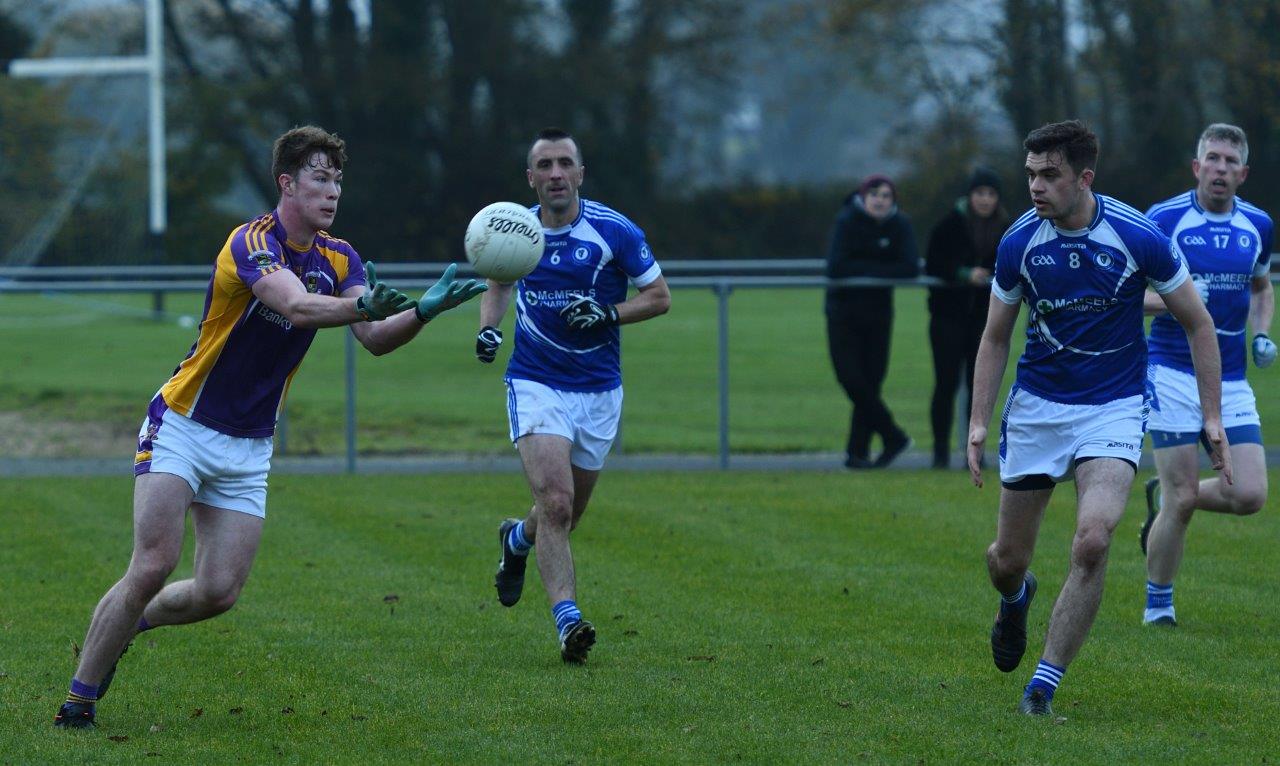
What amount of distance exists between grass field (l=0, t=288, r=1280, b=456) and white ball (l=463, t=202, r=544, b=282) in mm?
9400

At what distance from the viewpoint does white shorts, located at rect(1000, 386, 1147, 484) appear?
6.82 m

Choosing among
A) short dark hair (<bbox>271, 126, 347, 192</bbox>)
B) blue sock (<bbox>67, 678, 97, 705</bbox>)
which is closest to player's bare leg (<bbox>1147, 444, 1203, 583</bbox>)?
short dark hair (<bbox>271, 126, 347, 192</bbox>)

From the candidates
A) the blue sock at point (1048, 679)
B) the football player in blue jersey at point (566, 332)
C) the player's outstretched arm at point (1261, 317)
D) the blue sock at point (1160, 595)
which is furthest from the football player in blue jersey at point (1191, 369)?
the football player in blue jersey at point (566, 332)

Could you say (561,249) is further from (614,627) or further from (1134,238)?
(1134,238)

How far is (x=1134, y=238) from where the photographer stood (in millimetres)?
6766

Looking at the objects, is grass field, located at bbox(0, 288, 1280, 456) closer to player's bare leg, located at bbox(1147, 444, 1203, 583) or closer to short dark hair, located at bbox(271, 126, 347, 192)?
player's bare leg, located at bbox(1147, 444, 1203, 583)

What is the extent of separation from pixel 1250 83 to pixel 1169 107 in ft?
6.32

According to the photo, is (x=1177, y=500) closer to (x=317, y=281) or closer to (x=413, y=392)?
(x=317, y=281)

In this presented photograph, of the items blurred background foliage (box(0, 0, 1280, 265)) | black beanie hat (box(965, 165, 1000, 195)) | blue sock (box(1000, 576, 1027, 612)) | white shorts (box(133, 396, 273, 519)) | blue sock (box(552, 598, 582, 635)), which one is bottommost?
blue sock (box(552, 598, 582, 635))

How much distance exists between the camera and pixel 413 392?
18.2 m

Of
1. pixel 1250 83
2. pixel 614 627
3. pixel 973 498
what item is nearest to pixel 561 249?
pixel 614 627

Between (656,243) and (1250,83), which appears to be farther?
(656,243)

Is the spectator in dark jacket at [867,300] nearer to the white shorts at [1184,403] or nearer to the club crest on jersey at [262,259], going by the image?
the white shorts at [1184,403]

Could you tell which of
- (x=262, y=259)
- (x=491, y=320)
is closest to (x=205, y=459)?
(x=262, y=259)
